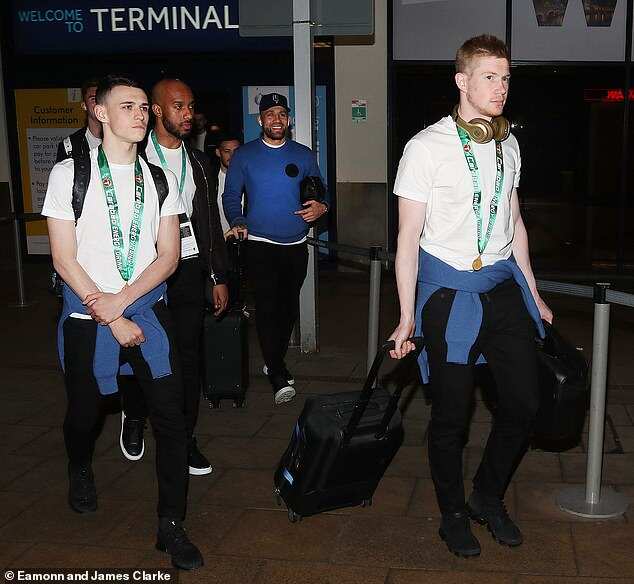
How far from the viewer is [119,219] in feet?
12.4

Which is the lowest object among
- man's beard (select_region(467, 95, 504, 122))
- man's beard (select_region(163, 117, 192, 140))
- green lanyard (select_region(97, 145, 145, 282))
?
green lanyard (select_region(97, 145, 145, 282))

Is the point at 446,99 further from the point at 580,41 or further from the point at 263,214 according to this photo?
the point at 263,214

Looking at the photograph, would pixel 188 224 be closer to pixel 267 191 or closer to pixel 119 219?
pixel 119 219

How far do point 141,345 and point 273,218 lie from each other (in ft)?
8.40

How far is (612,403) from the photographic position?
6.23 metres

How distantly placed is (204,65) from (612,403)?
7636 millimetres

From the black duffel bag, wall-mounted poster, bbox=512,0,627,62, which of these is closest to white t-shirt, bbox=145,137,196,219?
the black duffel bag

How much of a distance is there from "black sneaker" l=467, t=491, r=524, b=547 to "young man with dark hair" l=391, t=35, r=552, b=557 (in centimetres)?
17

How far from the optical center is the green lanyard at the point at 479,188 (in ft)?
12.1

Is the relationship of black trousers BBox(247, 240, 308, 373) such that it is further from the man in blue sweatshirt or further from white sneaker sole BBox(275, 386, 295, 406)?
white sneaker sole BBox(275, 386, 295, 406)

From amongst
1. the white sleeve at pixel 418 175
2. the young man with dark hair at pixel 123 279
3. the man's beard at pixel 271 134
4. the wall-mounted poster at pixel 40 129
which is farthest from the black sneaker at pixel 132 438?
the wall-mounted poster at pixel 40 129

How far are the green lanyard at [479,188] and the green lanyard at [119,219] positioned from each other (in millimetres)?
1346

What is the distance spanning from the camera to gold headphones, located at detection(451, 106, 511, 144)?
3.68 meters

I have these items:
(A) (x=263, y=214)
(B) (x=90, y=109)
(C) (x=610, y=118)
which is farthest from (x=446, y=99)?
(B) (x=90, y=109)
